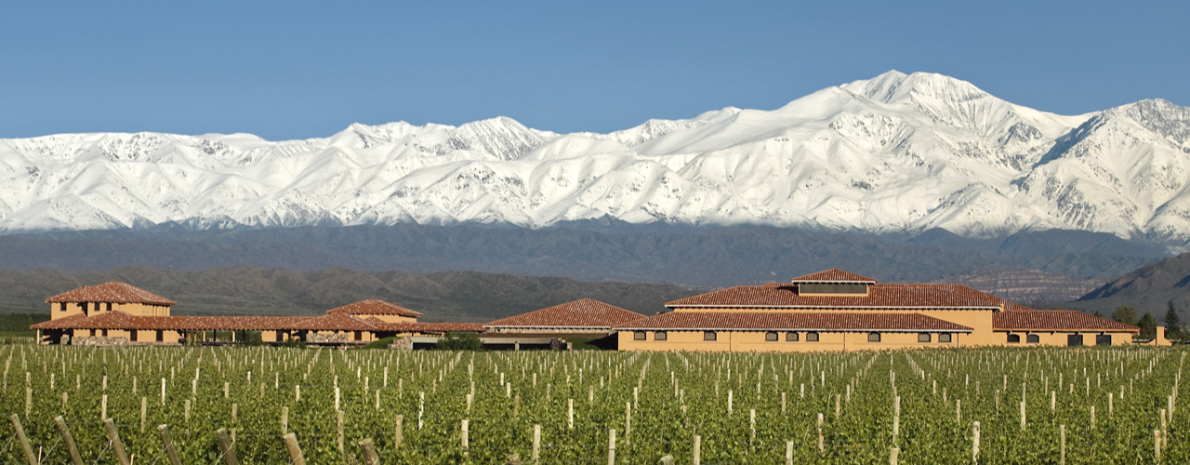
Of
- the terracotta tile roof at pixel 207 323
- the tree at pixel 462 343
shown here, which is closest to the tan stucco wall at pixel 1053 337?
the tree at pixel 462 343

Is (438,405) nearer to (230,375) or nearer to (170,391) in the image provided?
(170,391)

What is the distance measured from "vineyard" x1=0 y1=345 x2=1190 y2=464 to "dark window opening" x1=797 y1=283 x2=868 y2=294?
26330mm

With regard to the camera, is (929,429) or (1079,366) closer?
(929,429)

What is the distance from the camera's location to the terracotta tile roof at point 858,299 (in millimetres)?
83125

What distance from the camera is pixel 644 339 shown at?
79.7 m

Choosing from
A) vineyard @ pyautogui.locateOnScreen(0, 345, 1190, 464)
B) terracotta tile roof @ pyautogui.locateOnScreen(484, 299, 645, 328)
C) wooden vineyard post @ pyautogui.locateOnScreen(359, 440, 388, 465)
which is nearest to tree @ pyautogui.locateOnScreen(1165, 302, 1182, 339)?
terracotta tile roof @ pyautogui.locateOnScreen(484, 299, 645, 328)

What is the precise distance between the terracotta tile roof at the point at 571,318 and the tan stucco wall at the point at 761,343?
721 centimetres

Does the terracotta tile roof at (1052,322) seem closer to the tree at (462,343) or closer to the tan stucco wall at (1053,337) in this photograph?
the tan stucco wall at (1053,337)

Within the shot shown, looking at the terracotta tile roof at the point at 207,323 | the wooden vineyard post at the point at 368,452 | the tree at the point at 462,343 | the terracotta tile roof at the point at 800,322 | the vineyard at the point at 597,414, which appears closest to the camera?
the wooden vineyard post at the point at 368,452

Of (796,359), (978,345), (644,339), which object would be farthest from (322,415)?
(978,345)

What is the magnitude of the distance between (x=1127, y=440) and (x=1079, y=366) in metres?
30.9

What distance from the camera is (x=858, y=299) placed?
84500 millimetres

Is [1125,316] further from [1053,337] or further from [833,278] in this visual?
[833,278]

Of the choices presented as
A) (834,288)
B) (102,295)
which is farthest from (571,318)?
(102,295)
